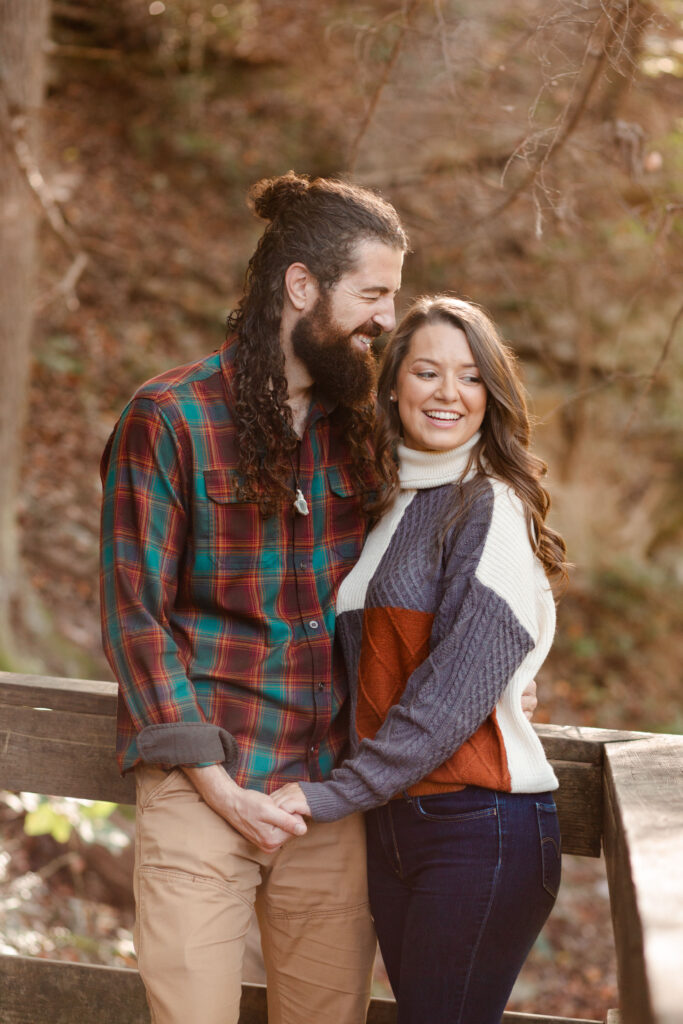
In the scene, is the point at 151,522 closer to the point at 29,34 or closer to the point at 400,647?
the point at 400,647

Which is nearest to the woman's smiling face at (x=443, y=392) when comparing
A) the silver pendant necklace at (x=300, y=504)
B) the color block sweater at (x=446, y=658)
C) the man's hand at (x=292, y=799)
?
the color block sweater at (x=446, y=658)

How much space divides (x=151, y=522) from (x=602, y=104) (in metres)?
4.40

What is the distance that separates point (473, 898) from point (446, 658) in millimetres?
503

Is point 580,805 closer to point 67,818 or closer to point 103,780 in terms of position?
point 103,780

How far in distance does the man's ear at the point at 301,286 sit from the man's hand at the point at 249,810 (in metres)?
1.15

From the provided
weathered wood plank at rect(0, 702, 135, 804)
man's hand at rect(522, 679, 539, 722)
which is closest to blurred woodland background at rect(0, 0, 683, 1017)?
weathered wood plank at rect(0, 702, 135, 804)

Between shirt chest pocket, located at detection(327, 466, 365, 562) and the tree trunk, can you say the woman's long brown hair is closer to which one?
shirt chest pocket, located at detection(327, 466, 365, 562)

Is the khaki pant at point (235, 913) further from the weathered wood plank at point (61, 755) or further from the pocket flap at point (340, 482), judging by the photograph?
the pocket flap at point (340, 482)

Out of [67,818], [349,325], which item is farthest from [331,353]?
[67,818]

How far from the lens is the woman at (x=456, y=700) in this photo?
1.96 metres

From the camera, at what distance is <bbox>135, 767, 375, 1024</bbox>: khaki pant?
79.6 inches

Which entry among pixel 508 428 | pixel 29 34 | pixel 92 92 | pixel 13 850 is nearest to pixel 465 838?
pixel 508 428

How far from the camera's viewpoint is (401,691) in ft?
7.11

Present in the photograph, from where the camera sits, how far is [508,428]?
7.53 ft
